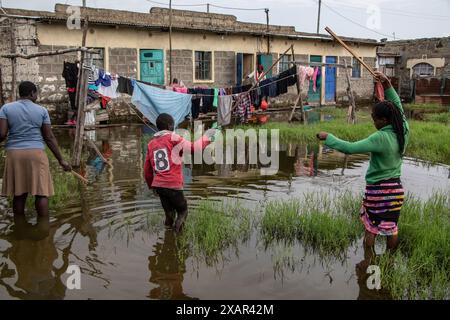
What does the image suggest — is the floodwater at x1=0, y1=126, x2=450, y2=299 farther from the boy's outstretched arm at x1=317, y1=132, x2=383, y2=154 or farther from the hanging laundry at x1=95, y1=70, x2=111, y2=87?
the hanging laundry at x1=95, y1=70, x2=111, y2=87

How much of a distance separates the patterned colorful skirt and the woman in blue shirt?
11.3ft

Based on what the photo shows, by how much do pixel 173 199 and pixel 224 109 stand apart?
8.32 meters

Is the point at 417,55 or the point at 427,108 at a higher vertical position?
the point at 417,55

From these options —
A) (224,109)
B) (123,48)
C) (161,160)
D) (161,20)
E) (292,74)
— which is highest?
(161,20)

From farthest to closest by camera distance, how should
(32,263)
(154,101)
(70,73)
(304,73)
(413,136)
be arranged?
(304,73)
(70,73)
(413,136)
(154,101)
(32,263)

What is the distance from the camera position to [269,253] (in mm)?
4473

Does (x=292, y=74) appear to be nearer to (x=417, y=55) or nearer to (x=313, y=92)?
(x=313, y=92)

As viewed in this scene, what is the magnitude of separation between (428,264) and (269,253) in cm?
142

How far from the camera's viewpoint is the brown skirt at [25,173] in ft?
16.3

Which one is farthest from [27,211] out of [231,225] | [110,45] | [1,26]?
[110,45]

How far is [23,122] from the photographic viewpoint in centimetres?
493

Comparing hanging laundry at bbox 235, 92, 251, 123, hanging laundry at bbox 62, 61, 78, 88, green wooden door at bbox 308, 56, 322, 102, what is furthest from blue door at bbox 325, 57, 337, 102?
hanging laundry at bbox 62, 61, 78, 88

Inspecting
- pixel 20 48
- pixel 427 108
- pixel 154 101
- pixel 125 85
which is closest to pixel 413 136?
pixel 154 101
